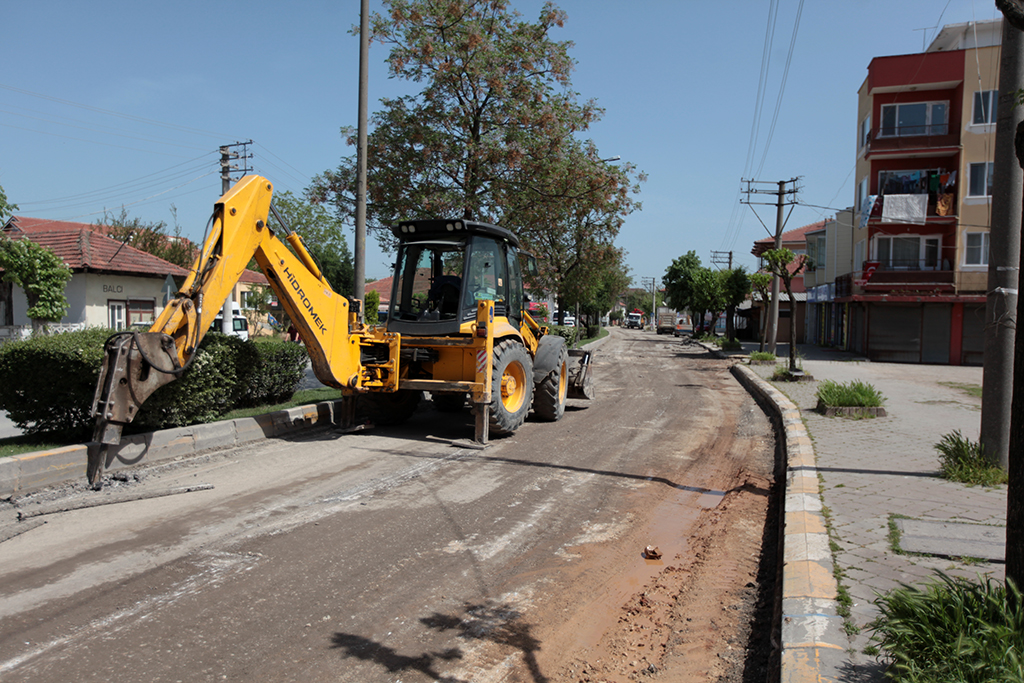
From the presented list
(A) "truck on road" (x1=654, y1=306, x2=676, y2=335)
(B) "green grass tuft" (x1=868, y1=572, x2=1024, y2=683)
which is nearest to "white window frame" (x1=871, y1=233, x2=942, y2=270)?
(B) "green grass tuft" (x1=868, y1=572, x2=1024, y2=683)

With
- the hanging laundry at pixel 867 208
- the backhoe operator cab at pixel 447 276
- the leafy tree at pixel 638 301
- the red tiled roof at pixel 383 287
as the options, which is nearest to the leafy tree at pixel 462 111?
the backhoe operator cab at pixel 447 276

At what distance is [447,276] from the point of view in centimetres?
1038

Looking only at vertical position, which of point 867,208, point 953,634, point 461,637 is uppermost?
point 867,208

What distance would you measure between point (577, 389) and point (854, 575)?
900 cm

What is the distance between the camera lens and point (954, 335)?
2909cm

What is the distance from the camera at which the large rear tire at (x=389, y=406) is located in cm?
1036

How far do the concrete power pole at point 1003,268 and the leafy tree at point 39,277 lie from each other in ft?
64.7

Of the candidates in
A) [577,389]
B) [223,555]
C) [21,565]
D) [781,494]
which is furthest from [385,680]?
[577,389]

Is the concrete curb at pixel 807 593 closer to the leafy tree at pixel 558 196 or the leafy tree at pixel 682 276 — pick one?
the leafy tree at pixel 558 196

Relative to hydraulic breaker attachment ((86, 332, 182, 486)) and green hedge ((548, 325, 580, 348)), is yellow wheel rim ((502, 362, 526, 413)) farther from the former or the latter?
green hedge ((548, 325, 580, 348))

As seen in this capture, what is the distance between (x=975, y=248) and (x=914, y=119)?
20.4 feet

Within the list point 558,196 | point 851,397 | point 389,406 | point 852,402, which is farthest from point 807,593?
point 558,196

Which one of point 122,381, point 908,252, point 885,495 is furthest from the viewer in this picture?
point 908,252

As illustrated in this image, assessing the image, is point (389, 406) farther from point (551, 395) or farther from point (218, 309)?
point (218, 309)
